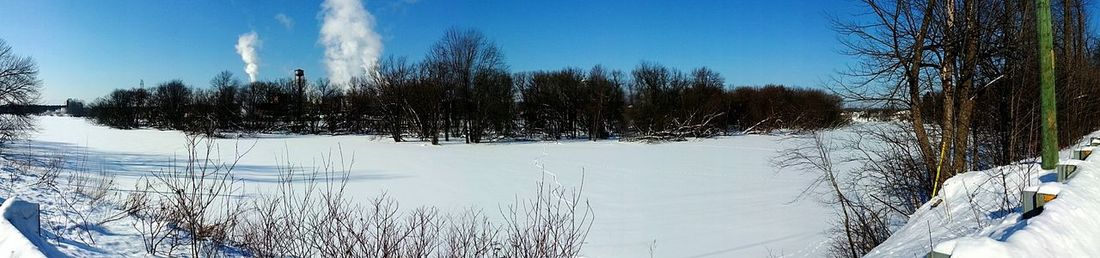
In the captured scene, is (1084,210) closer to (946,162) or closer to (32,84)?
(946,162)

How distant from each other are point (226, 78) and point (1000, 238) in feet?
220

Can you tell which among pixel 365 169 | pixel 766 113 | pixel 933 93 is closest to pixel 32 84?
pixel 365 169

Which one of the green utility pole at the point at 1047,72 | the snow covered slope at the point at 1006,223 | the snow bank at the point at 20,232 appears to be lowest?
the snow covered slope at the point at 1006,223

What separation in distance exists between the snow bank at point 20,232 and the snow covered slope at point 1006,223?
4081mm

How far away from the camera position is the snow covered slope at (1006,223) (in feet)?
10.5

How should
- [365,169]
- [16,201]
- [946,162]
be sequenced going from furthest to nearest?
[365,169], [946,162], [16,201]

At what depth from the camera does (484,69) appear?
35.4m

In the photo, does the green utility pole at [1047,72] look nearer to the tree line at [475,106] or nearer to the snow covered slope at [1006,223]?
the snow covered slope at [1006,223]

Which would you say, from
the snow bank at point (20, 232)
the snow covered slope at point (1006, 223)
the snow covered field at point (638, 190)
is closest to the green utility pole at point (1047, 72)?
the snow covered slope at point (1006, 223)

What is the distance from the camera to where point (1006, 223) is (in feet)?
13.7

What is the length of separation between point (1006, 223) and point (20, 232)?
6.16 meters

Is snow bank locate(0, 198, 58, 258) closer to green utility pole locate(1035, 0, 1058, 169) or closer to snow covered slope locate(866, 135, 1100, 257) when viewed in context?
snow covered slope locate(866, 135, 1100, 257)

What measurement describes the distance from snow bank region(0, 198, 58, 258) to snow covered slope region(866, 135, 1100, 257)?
4.08 meters

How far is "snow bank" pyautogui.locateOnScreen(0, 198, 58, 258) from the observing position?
2189 mm
